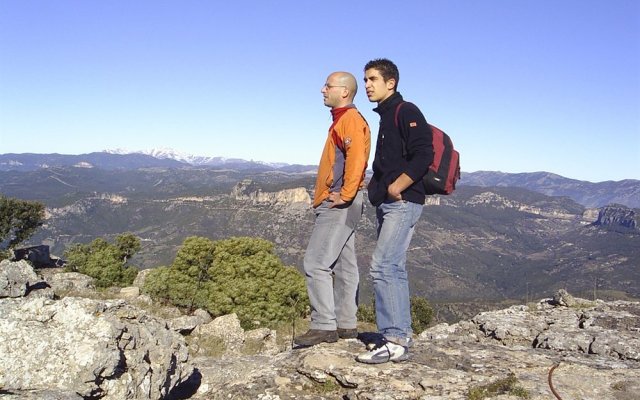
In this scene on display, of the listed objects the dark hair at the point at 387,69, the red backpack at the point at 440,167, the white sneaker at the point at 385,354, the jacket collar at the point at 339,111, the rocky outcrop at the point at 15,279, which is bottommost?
the rocky outcrop at the point at 15,279

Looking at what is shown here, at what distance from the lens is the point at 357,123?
633 cm

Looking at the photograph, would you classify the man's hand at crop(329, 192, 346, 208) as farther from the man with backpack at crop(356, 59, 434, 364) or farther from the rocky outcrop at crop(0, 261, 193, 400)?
the rocky outcrop at crop(0, 261, 193, 400)

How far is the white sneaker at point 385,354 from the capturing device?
19.3 feet

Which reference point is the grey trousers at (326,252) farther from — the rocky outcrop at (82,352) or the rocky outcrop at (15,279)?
the rocky outcrop at (15,279)

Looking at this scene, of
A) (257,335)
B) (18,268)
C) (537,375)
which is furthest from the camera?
(18,268)

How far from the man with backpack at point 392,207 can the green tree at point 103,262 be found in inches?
1385

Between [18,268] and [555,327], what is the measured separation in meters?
22.3

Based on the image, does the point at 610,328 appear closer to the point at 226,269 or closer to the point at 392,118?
the point at 392,118

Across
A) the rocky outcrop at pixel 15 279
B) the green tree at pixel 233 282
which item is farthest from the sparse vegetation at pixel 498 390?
the green tree at pixel 233 282

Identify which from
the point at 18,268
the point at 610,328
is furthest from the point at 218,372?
the point at 18,268

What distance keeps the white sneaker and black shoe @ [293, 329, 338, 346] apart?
0.73 m

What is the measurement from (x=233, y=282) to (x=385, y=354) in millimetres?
28557

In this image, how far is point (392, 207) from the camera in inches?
240

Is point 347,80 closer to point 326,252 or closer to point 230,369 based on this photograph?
point 326,252
